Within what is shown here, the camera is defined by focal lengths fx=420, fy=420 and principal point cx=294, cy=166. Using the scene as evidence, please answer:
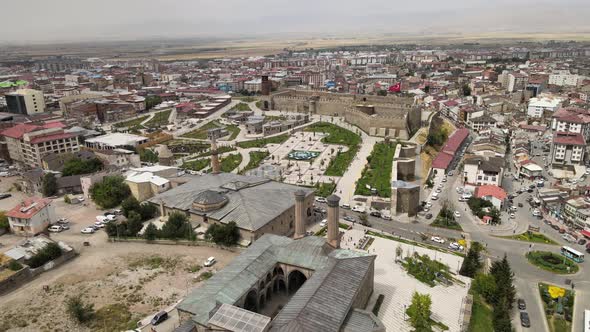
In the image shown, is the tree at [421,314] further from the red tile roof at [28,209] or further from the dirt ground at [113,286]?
the red tile roof at [28,209]

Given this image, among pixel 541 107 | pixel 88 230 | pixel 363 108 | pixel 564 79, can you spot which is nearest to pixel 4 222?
pixel 88 230

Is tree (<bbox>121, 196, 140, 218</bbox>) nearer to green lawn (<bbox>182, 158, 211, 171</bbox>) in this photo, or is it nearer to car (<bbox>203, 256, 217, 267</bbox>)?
car (<bbox>203, 256, 217, 267</bbox>)

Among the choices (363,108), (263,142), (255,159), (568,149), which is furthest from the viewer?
(363,108)

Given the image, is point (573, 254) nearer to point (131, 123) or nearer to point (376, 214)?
point (376, 214)

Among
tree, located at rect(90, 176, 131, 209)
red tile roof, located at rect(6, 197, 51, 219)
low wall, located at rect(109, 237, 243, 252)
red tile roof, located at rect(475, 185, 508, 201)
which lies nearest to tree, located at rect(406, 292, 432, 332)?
low wall, located at rect(109, 237, 243, 252)

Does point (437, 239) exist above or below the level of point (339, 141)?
below
